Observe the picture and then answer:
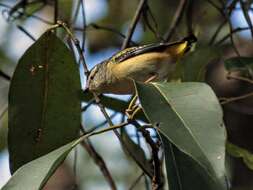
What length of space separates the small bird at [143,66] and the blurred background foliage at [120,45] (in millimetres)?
439

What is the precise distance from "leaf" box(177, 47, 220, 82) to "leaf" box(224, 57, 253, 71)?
10.7 inches

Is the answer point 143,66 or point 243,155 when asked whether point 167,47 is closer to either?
point 143,66

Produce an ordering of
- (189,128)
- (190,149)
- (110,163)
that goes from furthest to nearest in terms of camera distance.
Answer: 1. (110,163)
2. (189,128)
3. (190,149)

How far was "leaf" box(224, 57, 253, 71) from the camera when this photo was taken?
115 inches

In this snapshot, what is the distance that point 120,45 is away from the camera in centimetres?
643

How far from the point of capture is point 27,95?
2559 mm

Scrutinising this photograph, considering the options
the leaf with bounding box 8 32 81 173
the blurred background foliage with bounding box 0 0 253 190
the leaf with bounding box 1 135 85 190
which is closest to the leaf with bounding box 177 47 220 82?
the blurred background foliage with bounding box 0 0 253 190

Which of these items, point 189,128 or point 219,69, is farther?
point 219,69

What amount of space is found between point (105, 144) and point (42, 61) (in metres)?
4.20

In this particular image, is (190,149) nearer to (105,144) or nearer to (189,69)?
(189,69)

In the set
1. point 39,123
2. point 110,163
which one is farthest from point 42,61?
point 110,163

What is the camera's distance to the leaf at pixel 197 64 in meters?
3.25

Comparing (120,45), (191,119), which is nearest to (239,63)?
→ (191,119)

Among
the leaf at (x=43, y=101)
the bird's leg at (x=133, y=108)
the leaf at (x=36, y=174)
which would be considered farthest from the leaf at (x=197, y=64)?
the leaf at (x=36, y=174)
